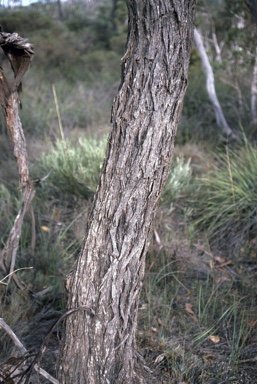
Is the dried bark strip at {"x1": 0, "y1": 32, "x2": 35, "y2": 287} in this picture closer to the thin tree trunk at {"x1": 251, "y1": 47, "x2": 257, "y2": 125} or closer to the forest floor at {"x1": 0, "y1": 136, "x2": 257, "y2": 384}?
the forest floor at {"x1": 0, "y1": 136, "x2": 257, "y2": 384}

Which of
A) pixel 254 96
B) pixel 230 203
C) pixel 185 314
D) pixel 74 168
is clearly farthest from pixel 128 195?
pixel 254 96

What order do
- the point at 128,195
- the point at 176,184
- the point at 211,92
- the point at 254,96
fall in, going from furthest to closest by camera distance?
1. the point at 211,92
2. the point at 254,96
3. the point at 176,184
4. the point at 128,195

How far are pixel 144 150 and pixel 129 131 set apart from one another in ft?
0.37

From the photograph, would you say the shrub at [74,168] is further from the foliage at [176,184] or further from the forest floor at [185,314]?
the foliage at [176,184]

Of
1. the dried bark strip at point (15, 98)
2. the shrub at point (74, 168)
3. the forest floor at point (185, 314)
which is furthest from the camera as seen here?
the shrub at point (74, 168)

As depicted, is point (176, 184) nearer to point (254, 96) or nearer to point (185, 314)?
→ point (185, 314)

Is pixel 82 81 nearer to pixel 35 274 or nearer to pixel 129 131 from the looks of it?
pixel 35 274

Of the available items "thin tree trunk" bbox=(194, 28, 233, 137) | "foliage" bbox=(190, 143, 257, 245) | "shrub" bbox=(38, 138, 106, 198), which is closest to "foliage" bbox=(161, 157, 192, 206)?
"foliage" bbox=(190, 143, 257, 245)

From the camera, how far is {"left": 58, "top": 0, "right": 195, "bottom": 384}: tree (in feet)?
7.97

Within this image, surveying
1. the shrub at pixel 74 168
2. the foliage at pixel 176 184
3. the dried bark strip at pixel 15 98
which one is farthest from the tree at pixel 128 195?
the foliage at pixel 176 184

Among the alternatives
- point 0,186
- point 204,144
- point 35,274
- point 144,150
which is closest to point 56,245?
point 35,274

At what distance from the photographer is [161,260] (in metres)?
4.51

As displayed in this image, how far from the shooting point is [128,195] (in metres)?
2.53

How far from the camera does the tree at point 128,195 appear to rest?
243cm
